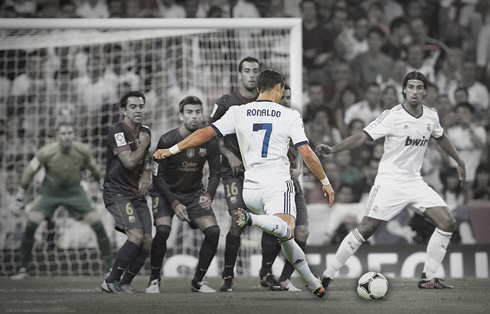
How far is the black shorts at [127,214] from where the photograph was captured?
626 cm

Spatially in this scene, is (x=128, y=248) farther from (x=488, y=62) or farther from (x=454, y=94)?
(x=488, y=62)

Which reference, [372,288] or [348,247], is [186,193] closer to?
[348,247]

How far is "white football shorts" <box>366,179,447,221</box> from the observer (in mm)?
6418

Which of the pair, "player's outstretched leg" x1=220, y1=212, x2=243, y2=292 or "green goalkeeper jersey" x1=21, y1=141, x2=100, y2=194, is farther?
"green goalkeeper jersey" x1=21, y1=141, x2=100, y2=194

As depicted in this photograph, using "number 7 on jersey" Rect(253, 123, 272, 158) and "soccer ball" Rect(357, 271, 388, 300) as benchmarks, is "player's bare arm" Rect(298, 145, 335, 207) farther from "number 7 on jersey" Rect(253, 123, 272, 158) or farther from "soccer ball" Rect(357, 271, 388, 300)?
"soccer ball" Rect(357, 271, 388, 300)

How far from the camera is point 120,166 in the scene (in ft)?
21.0

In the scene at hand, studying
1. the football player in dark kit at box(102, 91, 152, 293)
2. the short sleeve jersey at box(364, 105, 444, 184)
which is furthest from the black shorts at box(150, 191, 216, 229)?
the short sleeve jersey at box(364, 105, 444, 184)

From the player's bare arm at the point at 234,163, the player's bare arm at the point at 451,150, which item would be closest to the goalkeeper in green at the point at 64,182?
the player's bare arm at the point at 234,163

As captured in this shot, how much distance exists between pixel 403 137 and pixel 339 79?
5.00 metres

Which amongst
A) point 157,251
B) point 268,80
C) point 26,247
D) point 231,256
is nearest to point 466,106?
point 231,256

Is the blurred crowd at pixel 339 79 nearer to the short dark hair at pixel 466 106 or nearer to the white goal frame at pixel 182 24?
the short dark hair at pixel 466 106

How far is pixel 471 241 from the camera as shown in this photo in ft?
29.5

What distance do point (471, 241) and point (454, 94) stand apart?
3411 millimetres

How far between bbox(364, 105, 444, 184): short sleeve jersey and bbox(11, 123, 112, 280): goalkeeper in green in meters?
4.08
